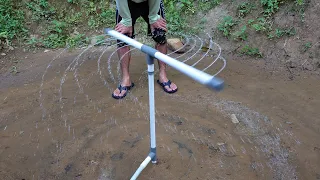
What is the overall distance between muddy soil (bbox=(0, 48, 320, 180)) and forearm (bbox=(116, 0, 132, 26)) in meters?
0.74

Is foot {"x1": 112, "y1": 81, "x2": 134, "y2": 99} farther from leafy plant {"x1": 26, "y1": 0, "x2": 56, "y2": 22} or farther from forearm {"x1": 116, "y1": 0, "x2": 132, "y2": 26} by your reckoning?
leafy plant {"x1": 26, "y1": 0, "x2": 56, "y2": 22}

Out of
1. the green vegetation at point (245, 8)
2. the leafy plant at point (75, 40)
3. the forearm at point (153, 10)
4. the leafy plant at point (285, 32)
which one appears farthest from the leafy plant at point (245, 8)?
the leafy plant at point (75, 40)

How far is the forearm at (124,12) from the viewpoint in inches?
99.5

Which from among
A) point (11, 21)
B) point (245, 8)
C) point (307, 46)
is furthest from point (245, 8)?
point (11, 21)

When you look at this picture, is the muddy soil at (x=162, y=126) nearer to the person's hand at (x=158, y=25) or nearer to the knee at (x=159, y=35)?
the knee at (x=159, y=35)

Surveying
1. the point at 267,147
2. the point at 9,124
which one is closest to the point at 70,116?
the point at 9,124

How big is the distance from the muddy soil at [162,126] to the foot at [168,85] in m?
0.08

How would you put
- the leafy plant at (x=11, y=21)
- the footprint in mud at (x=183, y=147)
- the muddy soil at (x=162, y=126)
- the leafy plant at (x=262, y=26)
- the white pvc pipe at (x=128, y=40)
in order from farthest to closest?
1. the leafy plant at (x=11, y=21)
2. the leafy plant at (x=262, y=26)
3. the footprint in mud at (x=183, y=147)
4. the muddy soil at (x=162, y=126)
5. the white pvc pipe at (x=128, y=40)

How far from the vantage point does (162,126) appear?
2.57 meters

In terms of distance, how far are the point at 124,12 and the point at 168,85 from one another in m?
0.87

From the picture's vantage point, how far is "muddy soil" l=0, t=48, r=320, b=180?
2.15 metres

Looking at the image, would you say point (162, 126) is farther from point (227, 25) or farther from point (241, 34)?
point (227, 25)

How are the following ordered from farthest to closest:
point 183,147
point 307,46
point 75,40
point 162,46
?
1. point 75,40
2. point 307,46
3. point 162,46
4. point 183,147

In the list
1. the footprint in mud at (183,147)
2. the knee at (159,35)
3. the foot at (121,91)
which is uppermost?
the knee at (159,35)
